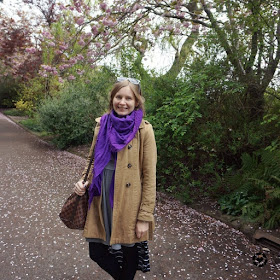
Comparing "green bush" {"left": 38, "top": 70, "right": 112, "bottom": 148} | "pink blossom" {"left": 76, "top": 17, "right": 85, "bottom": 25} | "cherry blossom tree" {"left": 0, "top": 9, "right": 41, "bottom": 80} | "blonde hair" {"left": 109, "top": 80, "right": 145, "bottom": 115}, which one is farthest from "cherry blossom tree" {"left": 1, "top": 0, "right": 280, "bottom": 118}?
"cherry blossom tree" {"left": 0, "top": 9, "right": 41, "bottom": 80}

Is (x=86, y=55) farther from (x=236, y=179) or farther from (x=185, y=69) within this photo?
(x=236, y=179)

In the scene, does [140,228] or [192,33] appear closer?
[140,228]

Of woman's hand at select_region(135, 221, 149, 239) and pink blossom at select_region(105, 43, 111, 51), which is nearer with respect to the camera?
woman's hand at select_region(135, 221, 149, 239)

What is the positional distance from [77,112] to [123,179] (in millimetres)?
7354

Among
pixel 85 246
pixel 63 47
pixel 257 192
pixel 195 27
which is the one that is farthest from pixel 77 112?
pixel 257 192

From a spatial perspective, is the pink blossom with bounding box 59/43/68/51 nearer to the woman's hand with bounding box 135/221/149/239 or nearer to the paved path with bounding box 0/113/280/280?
the paved path with bounding box 0/113/280/280

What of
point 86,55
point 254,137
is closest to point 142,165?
point 254,137

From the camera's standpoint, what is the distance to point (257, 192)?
3742mm

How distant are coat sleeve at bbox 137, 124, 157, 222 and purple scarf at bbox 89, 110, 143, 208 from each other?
112 millimetres

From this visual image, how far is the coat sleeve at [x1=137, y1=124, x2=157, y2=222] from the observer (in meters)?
1.71

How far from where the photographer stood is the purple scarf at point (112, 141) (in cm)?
172

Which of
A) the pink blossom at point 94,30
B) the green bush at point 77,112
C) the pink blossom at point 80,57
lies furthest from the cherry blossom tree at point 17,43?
the pink blossom at point 94,30

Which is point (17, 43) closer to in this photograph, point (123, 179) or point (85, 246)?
point (85, 246)

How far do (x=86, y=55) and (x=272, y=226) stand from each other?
6356 millimetres
